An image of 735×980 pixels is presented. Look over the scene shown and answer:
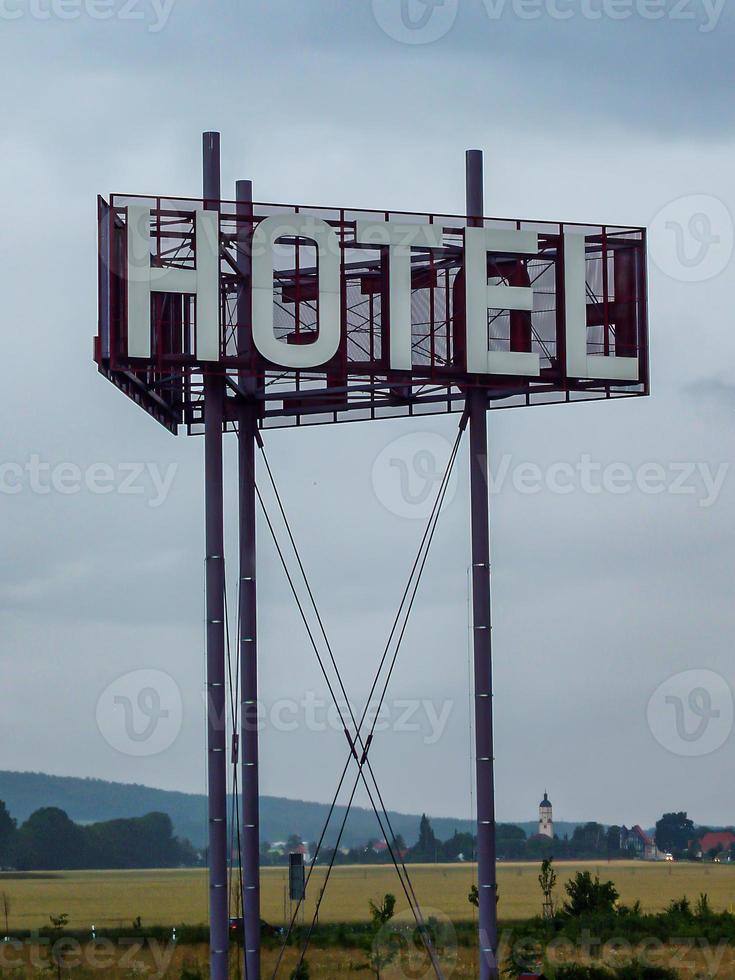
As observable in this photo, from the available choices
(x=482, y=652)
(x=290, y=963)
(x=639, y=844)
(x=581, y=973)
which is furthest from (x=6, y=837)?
(x=482, y=652)

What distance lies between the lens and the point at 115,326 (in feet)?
104

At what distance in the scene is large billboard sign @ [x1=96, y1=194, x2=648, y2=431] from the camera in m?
31.8

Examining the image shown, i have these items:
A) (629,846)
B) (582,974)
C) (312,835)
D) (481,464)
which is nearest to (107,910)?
(312,835)

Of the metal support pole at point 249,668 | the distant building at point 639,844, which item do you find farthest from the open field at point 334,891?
the metal support pole at point 249,668

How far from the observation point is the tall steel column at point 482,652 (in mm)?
32406

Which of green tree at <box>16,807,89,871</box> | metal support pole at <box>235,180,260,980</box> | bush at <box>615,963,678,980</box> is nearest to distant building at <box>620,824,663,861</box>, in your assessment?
green tree at <box>16,807,89,871</box>

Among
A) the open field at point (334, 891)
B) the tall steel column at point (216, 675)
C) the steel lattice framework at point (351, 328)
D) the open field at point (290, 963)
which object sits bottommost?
the open field at point (334, 891)

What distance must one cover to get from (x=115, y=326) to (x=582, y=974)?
2342cm

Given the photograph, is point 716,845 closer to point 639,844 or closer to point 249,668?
point 639,844

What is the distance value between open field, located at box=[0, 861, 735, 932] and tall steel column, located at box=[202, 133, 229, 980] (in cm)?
6073

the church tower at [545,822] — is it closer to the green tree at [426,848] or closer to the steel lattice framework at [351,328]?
the green tree at [426,848]

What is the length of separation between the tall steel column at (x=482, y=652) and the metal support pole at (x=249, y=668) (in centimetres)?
414

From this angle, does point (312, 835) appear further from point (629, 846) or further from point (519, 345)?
point (519, 345)

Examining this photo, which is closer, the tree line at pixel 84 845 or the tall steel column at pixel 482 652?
the tall steel column at pixel 482 652
